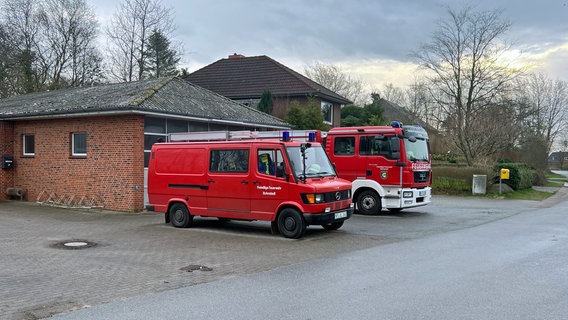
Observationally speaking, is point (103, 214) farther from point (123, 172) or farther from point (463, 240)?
point (463, 240)

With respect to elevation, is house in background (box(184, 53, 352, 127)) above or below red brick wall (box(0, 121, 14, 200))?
above

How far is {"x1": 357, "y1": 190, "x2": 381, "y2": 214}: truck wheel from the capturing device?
52.6 feet

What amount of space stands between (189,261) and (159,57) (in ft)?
129

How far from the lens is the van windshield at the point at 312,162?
1165 centimetres

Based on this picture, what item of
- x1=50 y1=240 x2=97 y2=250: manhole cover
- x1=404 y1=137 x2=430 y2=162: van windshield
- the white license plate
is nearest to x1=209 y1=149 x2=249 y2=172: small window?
the white license plate

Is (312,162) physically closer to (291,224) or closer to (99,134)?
(291,224)

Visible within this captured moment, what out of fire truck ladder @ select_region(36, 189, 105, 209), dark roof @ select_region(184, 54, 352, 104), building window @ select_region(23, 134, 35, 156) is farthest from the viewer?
dark roof @ select_region(184, 54, 352, 104)

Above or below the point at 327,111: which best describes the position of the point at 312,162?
below

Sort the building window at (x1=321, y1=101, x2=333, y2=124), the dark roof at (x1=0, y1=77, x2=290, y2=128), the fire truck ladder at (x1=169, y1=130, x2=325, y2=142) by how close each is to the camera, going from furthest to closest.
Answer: the building window at (x1=321, y1=101, x2=333, y2=124)
the dark roof at (x1=0, y1=77, x2=290, y2=128)
the fire truck ladder at (x1=169, y1=130, x2=325, y2=142)

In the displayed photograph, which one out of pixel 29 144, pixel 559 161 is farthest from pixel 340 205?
pixel 559 161

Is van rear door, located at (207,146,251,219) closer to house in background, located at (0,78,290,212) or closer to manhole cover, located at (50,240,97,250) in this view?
manhole cover, located at (50,240,97,250)

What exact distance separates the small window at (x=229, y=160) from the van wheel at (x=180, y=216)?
149cm

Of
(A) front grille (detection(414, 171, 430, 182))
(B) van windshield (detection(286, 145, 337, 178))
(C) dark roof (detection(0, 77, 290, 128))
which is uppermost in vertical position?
(C) dark roof (detection(0, 77, 290, 128))

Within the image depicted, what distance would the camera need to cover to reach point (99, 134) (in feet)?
58.2
